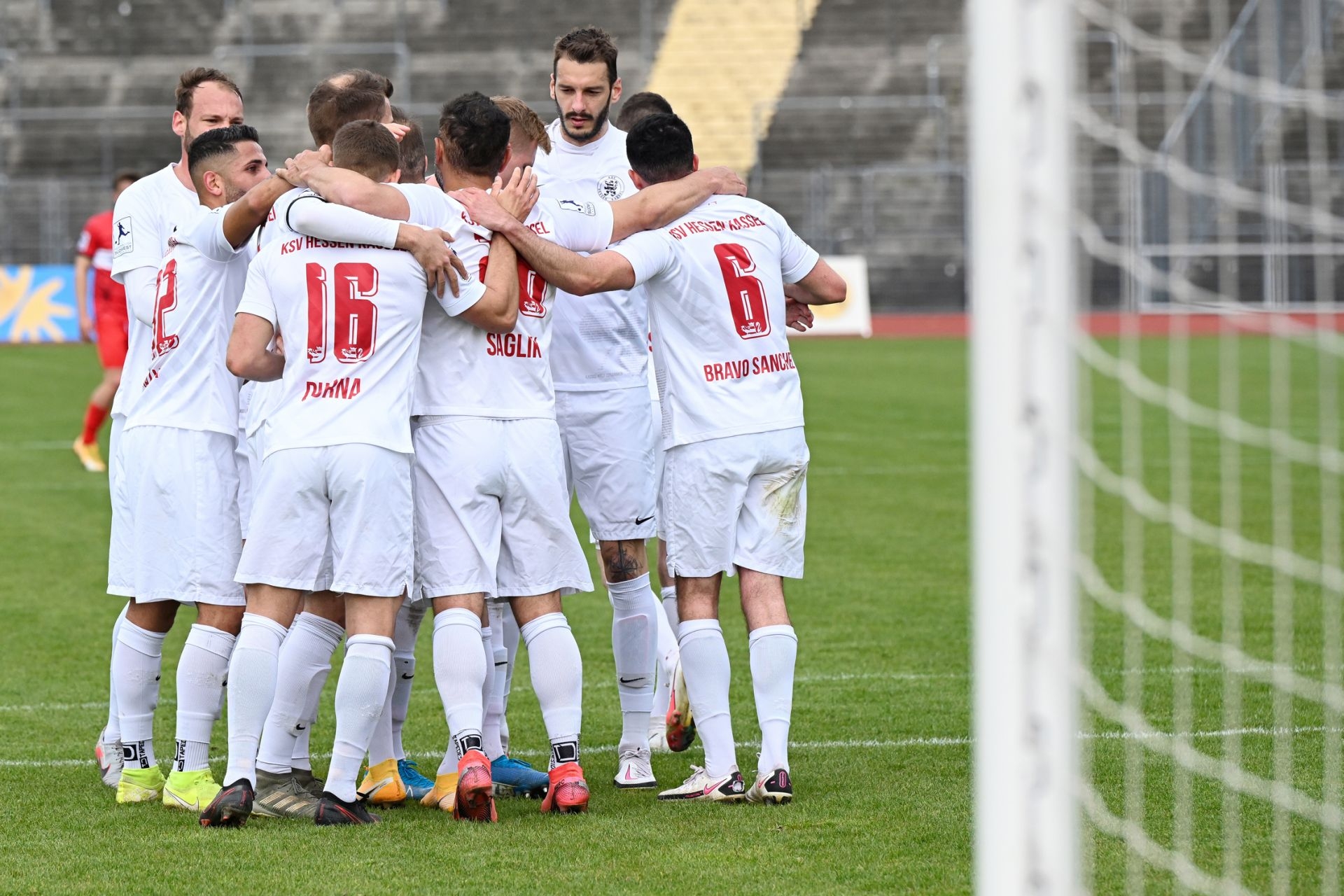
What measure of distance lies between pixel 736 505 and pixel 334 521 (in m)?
1.22

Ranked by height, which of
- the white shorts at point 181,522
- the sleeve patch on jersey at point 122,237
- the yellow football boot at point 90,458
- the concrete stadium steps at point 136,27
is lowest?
the white shorts at point 181,522

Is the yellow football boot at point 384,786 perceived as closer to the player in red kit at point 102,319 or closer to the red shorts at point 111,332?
the player in red kit at point 102,319

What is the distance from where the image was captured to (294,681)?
16.0 feet

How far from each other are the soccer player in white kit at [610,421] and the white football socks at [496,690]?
38 cm

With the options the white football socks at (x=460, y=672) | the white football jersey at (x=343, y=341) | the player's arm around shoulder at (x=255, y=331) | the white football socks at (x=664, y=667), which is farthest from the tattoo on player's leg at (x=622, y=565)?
the player's arm around shoulder at (x=255, y=331)

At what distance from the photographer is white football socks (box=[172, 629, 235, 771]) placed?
510 centimetres

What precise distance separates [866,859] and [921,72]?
27.6m

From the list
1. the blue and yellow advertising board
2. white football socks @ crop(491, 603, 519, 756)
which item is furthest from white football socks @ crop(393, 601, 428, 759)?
the blue and yellow advertising board

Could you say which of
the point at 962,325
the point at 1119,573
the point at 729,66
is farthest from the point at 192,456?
the point at 729,66

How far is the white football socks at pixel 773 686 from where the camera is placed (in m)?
5.05

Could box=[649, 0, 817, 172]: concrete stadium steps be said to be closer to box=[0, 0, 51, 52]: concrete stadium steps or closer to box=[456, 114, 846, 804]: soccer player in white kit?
box=[0, 0, 51, 52]: concrete stadium steps

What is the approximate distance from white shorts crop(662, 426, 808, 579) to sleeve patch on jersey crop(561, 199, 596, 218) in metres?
0.77

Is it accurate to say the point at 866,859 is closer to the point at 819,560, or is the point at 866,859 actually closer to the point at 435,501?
the point at 435,501

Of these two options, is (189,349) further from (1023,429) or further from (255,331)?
(1023,429)
